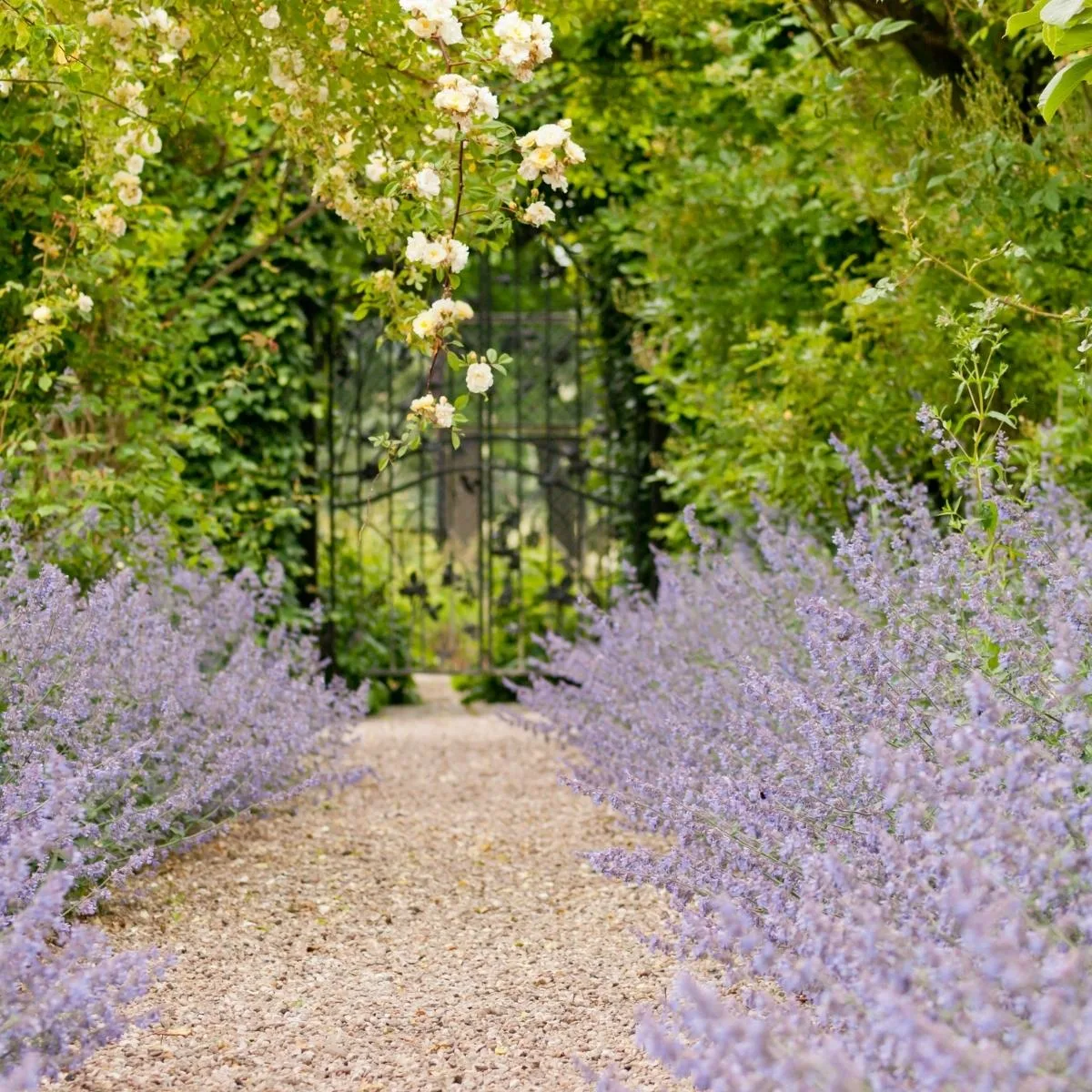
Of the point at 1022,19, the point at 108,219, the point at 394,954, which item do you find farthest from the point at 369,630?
the point at 1022,19

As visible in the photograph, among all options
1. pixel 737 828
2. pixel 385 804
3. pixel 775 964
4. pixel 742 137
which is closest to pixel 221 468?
pixel 385 804

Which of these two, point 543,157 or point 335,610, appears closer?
point 543,157

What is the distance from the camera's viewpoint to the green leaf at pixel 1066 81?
228 cm

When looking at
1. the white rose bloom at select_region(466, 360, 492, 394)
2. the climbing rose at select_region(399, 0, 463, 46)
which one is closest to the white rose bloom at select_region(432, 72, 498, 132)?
the climbing rose at select_region(399, 0, 463, 46)

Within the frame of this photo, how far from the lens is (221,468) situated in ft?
20.6

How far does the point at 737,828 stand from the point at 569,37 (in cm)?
406

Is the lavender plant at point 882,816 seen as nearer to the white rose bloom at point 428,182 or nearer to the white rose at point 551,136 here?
the white rose at point 551,136

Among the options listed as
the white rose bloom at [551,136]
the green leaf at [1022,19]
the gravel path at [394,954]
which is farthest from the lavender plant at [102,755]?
the green leaf at [1022,19]

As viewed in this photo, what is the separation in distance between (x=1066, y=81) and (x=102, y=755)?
2.21 m

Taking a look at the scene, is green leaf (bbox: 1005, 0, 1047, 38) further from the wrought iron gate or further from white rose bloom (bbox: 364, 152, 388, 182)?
the wrought iron gate

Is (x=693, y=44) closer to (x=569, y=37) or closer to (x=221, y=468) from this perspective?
(x=569, y=37)

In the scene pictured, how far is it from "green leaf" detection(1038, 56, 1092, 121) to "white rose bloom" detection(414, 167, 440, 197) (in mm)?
1250

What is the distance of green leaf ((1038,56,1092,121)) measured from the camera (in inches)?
89.7

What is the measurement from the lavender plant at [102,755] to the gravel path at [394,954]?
155 mm
